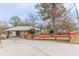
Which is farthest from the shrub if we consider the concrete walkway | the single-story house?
the concrete walkway

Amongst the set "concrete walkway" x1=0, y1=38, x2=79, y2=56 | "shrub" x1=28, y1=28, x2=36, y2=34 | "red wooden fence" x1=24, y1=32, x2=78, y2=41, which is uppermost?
"shrub" x1=28, y1=28, x2=36, y2=34

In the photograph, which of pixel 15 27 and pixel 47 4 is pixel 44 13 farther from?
pixel 15 27

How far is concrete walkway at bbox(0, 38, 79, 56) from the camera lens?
5363mm

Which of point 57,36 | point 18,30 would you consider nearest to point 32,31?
point 18,30

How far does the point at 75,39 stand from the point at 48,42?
421 mm

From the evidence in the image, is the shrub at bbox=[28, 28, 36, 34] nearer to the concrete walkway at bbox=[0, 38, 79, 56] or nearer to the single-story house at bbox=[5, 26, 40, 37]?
the single-story house at bbox=[5, 26, 40, 37]

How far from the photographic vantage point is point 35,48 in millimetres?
5438

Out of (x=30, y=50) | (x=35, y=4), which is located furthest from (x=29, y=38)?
(x=35, y=4)

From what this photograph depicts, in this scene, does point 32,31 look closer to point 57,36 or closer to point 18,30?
point 18,30

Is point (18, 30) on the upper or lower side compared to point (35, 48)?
upper

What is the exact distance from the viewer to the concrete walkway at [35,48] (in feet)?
17.6

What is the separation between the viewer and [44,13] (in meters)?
5.43

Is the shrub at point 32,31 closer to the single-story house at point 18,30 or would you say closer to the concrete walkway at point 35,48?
the single-story house at point 18,30

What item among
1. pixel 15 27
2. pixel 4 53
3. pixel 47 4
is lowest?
pixel 4 53
